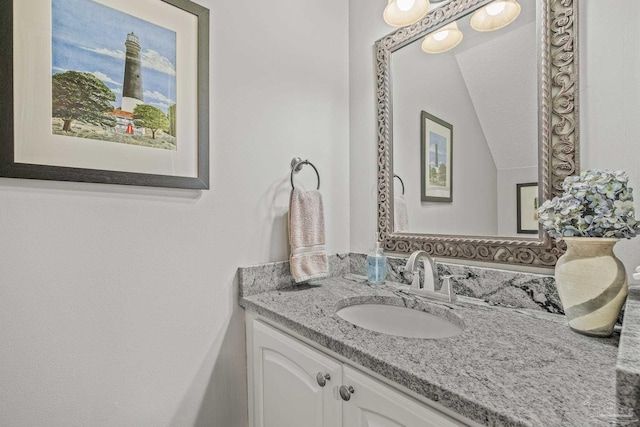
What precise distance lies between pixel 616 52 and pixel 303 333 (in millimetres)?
1155

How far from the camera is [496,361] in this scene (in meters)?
0.66

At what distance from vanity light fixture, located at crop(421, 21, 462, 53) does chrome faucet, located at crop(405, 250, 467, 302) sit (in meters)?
0.82

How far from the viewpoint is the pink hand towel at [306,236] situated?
4.22 feet

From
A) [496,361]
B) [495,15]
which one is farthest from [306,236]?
[495,15]

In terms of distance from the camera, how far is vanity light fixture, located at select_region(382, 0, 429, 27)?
1.22 meters

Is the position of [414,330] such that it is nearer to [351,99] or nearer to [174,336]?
[174,336]

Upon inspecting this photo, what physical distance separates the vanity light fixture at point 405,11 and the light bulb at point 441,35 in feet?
0.30

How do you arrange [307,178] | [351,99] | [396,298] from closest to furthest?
[396,298], [307,178], [351,99]

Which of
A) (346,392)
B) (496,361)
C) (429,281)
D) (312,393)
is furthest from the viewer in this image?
(429,281)

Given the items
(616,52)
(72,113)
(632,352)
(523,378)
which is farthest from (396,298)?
(72,113)

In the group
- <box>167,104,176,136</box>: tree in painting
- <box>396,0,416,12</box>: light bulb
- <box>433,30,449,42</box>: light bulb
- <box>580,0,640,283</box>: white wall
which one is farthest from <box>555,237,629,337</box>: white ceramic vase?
<box>167,104,176,136</box>: tree in painting

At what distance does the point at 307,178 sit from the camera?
143cm

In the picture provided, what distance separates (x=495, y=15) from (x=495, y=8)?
0.02m

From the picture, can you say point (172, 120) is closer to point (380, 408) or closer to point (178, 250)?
point (178, 250)
